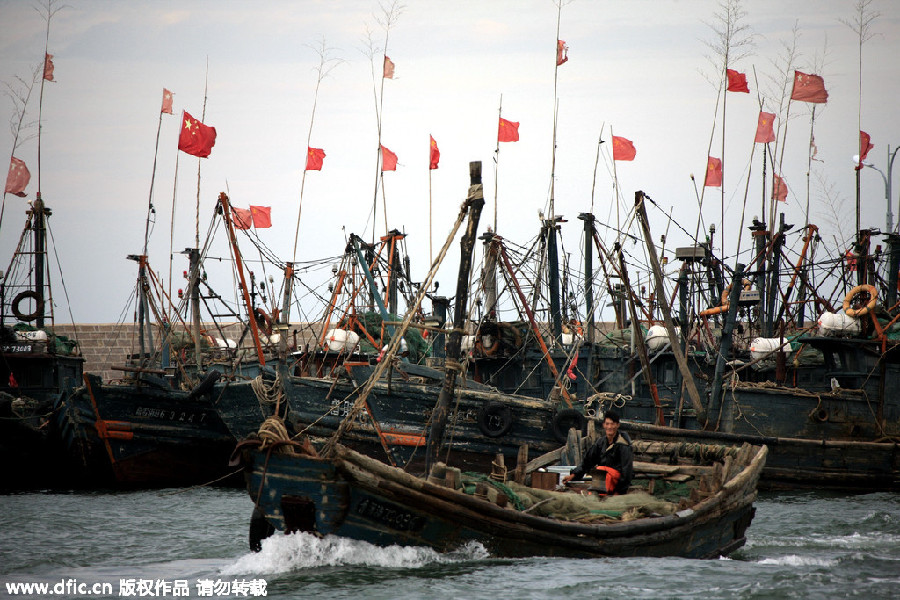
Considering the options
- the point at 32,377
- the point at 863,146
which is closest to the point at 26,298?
the point at 32,377

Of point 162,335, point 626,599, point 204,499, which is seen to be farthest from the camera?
point 162,335

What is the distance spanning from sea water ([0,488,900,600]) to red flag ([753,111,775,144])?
13871 millimetres

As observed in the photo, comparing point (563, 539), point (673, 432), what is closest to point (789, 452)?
point (673, 432)

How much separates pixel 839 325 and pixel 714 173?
7.92m

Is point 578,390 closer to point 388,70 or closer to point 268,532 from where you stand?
point 388,70

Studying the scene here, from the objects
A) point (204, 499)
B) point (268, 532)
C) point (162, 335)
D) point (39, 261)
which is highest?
point (39, 261)

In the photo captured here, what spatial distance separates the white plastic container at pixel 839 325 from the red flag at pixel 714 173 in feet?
24.2

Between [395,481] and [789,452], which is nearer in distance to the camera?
[395,481]

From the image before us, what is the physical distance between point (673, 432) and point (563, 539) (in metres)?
10.3

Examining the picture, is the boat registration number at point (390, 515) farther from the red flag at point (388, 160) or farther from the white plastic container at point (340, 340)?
the red flag at point (388, 160)

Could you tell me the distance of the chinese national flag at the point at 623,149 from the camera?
26.6 metres

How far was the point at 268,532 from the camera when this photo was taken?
10750 mm

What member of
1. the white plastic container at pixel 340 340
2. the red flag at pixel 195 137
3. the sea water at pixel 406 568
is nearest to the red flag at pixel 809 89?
the sea water at pixel 406 568

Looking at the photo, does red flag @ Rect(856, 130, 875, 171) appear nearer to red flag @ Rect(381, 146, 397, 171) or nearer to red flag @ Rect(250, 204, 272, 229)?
red flag @ Rect(381, 146, 397, 171)
